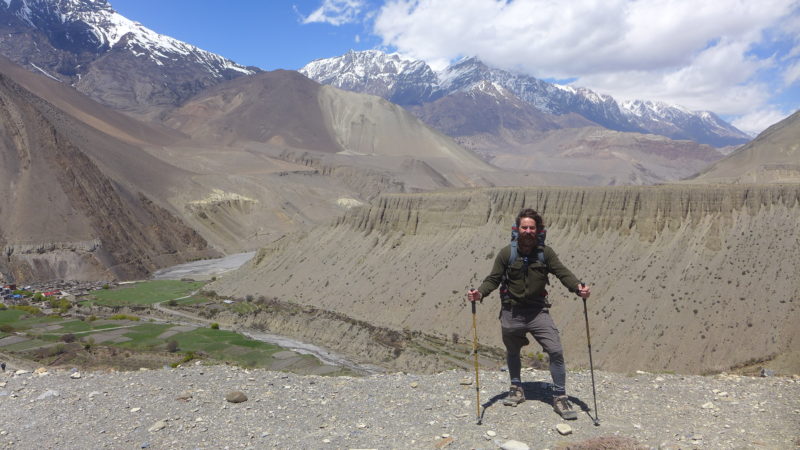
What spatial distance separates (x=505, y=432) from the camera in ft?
28.6

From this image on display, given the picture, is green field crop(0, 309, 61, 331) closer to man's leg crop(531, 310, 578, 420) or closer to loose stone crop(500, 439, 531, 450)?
man's leg crop(531, 310, 578, 420)

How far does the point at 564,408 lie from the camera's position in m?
9.15

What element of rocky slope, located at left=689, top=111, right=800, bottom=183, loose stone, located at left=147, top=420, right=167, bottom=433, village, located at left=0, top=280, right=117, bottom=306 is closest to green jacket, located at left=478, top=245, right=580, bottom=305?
loose stone, located at left=147, top=420, right=167, bottom=433

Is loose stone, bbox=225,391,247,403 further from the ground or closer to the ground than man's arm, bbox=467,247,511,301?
closer to the ground

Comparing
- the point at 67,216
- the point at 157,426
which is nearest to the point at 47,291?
the point at 67,216

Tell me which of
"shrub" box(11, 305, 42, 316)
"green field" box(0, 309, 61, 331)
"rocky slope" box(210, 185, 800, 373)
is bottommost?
"shrub" box(11, 305, 42, 316)

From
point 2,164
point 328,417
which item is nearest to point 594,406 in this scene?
point 328,417

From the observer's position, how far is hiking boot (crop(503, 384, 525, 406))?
9680mm

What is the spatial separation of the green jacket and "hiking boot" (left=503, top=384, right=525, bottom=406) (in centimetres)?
146

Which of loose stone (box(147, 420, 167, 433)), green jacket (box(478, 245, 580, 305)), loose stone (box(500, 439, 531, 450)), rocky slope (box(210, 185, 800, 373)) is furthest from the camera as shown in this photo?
rocky slope (box(210, 185, 800, 373))

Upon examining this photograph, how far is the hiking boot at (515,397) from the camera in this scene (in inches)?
381

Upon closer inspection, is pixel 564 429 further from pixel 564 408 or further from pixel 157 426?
pixel 157 426

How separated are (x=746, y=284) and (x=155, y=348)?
3609 centimetres

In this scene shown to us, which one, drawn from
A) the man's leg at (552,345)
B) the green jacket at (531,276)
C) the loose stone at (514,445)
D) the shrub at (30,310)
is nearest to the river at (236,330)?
the shrub at (30,310)
